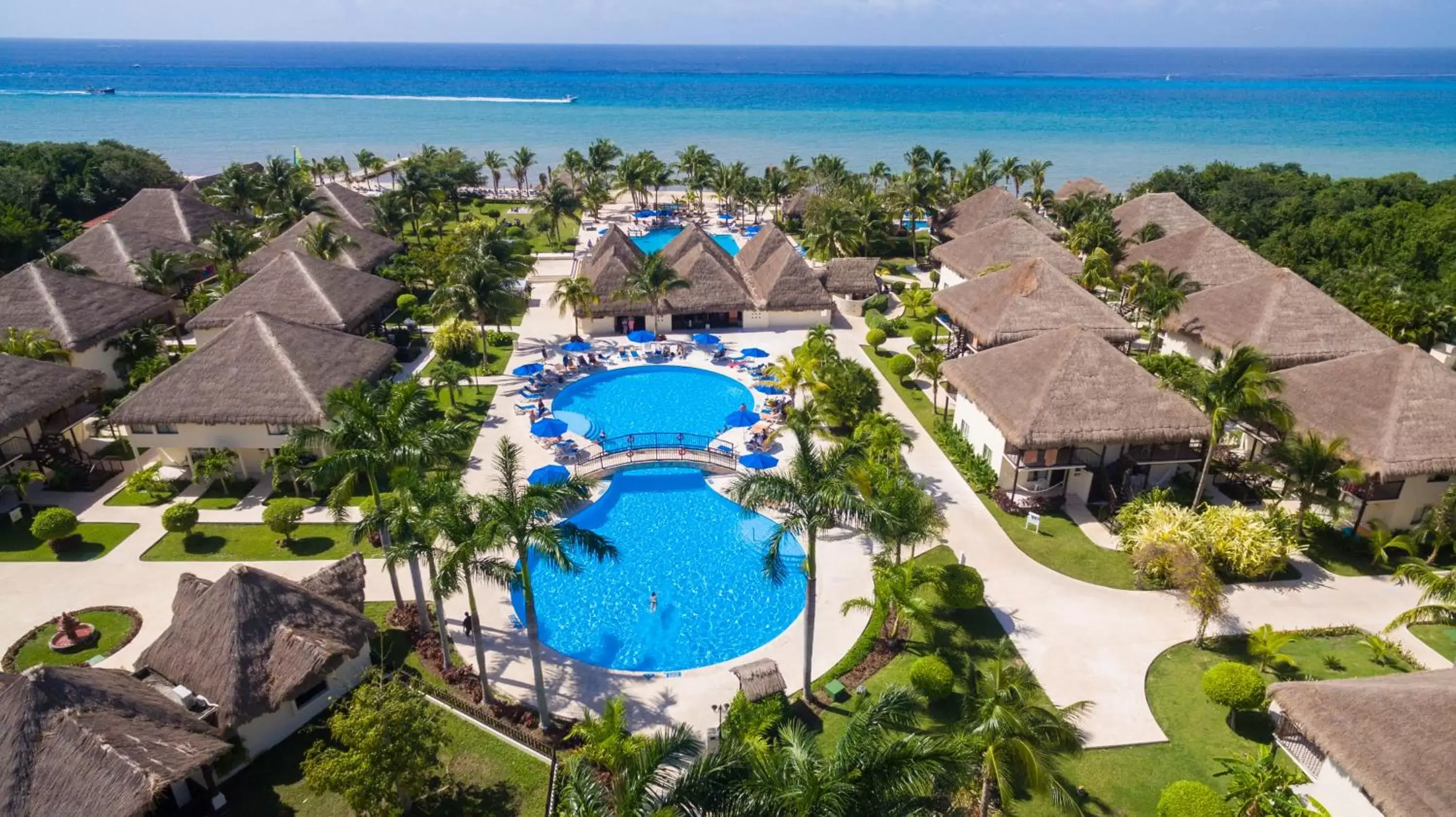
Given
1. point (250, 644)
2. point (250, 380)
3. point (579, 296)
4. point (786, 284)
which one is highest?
point (250, 380)

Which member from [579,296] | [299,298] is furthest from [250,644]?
[579,296]

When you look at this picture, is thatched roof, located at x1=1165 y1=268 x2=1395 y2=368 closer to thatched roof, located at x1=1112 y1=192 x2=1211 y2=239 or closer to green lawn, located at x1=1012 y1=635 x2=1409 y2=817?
green lawn, located at x1=1012 y1=635 x2=1409 y2=817

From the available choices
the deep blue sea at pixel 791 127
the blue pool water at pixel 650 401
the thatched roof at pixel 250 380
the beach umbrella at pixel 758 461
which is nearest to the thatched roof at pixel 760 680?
the beach umbrella at pixel 758 461

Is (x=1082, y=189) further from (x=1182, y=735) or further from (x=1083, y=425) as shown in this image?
(x=1182, y=735)

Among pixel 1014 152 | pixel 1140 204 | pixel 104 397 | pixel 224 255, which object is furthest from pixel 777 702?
pixel 1014 152

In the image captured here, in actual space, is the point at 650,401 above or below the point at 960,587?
below

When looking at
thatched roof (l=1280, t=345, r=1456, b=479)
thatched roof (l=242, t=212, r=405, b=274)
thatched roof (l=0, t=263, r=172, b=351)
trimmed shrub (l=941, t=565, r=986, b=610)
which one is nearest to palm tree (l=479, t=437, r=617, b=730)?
trimmed shrub (l=941, t=565, r=986, b=610)
